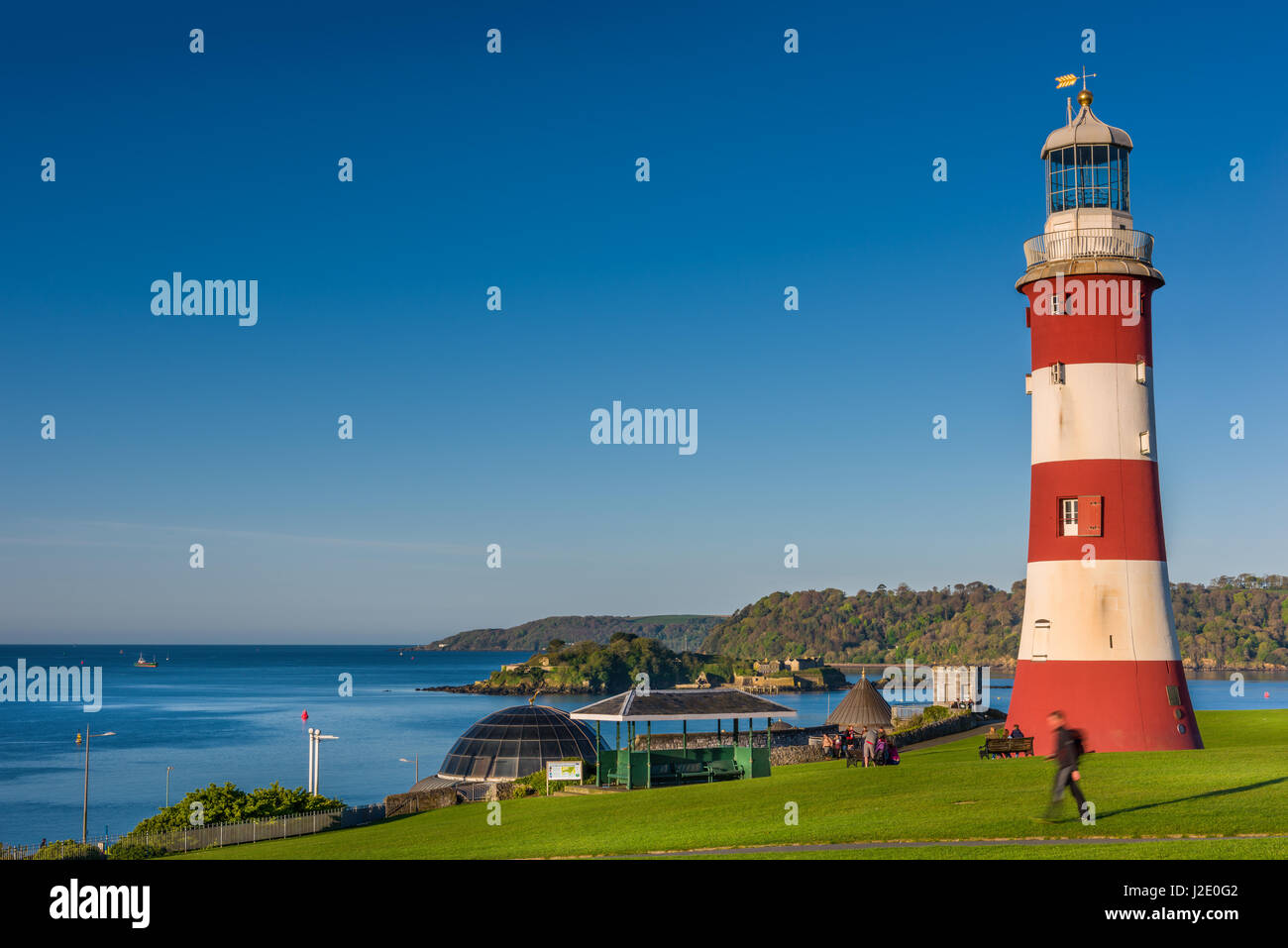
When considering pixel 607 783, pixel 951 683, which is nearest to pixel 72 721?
pixel 951 683

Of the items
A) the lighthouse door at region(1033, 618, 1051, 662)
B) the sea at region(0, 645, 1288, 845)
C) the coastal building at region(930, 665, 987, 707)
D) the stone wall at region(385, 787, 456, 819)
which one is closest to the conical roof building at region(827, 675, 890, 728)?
the lighthouse door at region(1033, 618, 1051, 662)

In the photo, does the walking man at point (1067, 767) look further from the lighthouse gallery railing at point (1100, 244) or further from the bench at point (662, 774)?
the lighthouse gallery railing at point (1100, 244)

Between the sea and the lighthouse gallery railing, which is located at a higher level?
the lighthouse gallery railing

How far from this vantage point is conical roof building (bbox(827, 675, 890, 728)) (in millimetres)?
44688

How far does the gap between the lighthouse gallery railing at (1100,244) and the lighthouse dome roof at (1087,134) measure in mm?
2584

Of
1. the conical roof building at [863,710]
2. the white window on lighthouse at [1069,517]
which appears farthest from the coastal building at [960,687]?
the white window on lighthouse at [1069,517]

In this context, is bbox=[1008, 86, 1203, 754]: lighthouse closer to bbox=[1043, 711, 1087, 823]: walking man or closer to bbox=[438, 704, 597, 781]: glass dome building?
bbox=[1043, 711, 1087, 823]: walking man

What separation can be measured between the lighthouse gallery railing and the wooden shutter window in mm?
7156

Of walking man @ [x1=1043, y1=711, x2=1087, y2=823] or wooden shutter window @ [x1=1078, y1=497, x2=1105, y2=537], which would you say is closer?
walking man @ [x1=1043, y1=711, x2=1087, y2=823]

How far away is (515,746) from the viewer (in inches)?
1778

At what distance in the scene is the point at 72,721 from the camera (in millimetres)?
168875

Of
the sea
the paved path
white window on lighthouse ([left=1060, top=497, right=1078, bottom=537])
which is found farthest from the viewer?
the sea

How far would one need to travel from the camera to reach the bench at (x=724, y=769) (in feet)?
105
